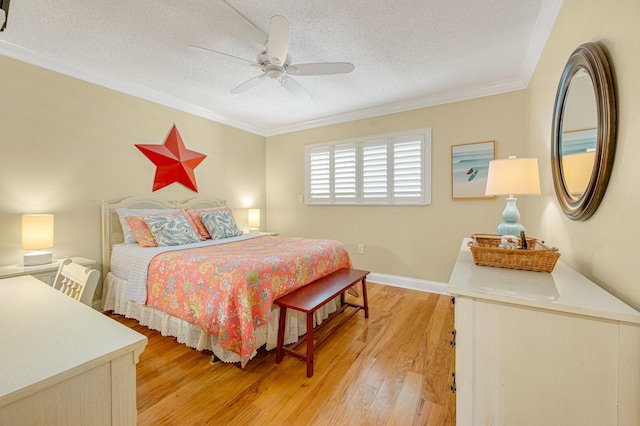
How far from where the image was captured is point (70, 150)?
104 inches

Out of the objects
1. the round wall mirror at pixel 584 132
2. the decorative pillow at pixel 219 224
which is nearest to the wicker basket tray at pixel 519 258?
the round wall mirror at pixel 584 132

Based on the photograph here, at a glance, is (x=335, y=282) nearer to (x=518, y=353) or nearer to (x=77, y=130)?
(x=518, y=353)

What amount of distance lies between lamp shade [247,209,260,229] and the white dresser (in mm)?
3603

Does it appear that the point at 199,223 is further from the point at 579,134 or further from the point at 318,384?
the point at 579,134

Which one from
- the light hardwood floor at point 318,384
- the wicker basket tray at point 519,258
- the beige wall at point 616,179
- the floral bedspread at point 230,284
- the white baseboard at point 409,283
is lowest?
the light hardwood floor at point 318,384

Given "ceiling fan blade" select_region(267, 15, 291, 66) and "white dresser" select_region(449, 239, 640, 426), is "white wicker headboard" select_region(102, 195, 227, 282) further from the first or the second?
"white dresser" select_region(449, 239, 640, 426)

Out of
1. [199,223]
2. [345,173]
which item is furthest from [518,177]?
[199,223]

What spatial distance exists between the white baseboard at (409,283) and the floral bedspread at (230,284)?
1.54m

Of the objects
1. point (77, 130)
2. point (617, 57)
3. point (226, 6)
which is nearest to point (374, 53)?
point (226, 6)

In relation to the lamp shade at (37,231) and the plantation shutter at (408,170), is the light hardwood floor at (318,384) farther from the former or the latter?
the plantation shutter at (408,170)

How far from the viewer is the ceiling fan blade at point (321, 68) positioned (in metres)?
2.02

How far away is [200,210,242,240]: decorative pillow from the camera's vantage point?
10.6ft

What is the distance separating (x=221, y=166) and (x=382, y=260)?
9.16 feet

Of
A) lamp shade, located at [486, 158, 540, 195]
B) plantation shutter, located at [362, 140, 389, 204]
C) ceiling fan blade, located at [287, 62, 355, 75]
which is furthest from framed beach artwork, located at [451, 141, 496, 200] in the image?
ceiling fan blade, located at [287, 62, 355, 75]
